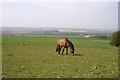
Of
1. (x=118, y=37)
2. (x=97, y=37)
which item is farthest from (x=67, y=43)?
(x=97, y=37)

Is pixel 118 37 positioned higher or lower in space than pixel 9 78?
higher

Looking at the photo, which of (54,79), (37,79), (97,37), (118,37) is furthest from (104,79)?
(97,37)

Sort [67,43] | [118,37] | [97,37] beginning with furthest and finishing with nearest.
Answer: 1. [97,37]
2. [118,37]
3. [67,43]

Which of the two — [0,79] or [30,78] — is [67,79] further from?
[0,79]

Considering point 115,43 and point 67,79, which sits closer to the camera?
point 67,79

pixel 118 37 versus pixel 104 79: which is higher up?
pixel 118 37

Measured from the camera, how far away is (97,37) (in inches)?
2795

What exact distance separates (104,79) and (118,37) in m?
37.2

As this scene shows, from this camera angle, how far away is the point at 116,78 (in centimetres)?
800

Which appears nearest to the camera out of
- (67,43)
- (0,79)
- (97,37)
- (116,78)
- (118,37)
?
(0,79)

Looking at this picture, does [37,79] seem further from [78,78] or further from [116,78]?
[116,78]

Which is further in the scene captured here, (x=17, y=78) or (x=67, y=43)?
(x=67, y=43)

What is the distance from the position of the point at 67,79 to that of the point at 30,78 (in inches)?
74.5

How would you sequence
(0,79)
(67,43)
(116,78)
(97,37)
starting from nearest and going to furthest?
1. (0,79)
2. (116,78)
3. (67,43)
4. (97,37)
